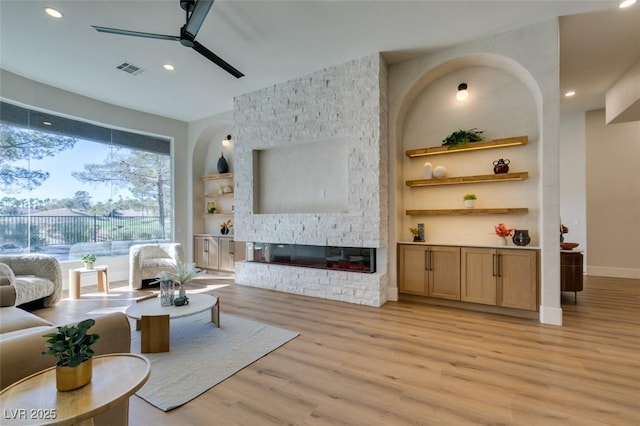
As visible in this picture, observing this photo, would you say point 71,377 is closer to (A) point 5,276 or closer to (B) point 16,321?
(B) point 16,321

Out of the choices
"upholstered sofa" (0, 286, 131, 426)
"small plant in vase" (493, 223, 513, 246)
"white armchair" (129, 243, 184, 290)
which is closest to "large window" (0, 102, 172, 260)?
"white armchair" (129, 243, 184, 290)

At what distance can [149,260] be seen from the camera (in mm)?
5383

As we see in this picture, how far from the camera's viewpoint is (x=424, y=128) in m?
4.52

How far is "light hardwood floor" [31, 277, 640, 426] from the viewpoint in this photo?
1867 millimetres

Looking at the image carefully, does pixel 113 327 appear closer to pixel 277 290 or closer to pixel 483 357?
pixel 483 357

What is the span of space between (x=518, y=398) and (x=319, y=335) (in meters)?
1.78

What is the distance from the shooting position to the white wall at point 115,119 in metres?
4.70

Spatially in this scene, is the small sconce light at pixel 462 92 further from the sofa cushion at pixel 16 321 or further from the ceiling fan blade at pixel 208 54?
the sofa cushion at pixel 16 321

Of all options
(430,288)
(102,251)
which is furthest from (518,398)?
(102,251)

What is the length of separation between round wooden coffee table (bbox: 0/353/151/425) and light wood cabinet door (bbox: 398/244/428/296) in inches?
143

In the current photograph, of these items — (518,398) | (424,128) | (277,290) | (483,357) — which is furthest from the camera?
(277,290)

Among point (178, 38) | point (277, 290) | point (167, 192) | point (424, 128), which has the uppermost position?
point (178, 38)

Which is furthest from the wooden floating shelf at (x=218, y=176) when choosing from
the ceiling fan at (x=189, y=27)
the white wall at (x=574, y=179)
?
the white wall at (x=574, y=179)

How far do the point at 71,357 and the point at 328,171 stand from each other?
4.08 metres
